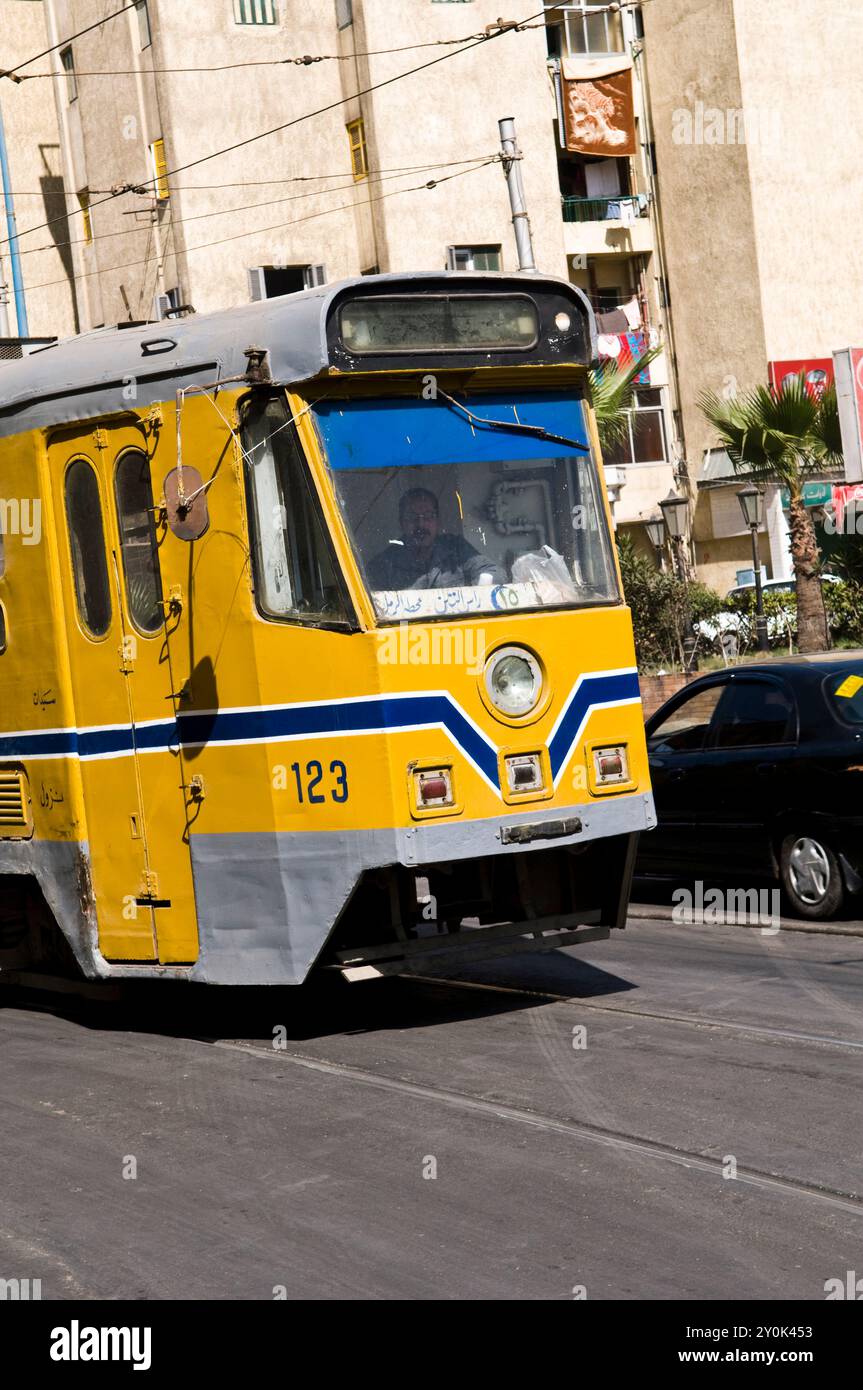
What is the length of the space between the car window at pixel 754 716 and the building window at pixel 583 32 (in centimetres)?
3207

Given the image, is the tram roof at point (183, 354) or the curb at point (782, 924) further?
the curb at point (782, 924)

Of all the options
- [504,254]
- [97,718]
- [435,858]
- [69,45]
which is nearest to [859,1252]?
[435,858]

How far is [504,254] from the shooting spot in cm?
3903

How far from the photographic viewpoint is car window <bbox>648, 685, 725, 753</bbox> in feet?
43.7

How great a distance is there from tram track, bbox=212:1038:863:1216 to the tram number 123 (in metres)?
1.28

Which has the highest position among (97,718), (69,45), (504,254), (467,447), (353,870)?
(69,45)

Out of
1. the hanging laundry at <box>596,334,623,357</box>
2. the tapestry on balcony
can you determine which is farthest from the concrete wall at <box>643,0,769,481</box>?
the hanging laundry at <box>596,334,623,357</box>

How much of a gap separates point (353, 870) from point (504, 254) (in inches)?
1258

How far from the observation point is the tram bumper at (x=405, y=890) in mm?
8773

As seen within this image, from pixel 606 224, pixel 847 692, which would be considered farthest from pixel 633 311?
pixel 847 692

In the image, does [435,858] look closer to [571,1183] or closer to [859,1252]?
[571,1183]

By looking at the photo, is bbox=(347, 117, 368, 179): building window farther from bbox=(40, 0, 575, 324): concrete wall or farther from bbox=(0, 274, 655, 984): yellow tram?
bbox=(0, 274, 655, 984): yellow tram

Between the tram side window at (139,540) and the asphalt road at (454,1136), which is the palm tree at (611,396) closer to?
the asphalt road at (454,1136)

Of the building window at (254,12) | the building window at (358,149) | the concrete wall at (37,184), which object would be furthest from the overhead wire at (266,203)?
the building window at (254,12)
